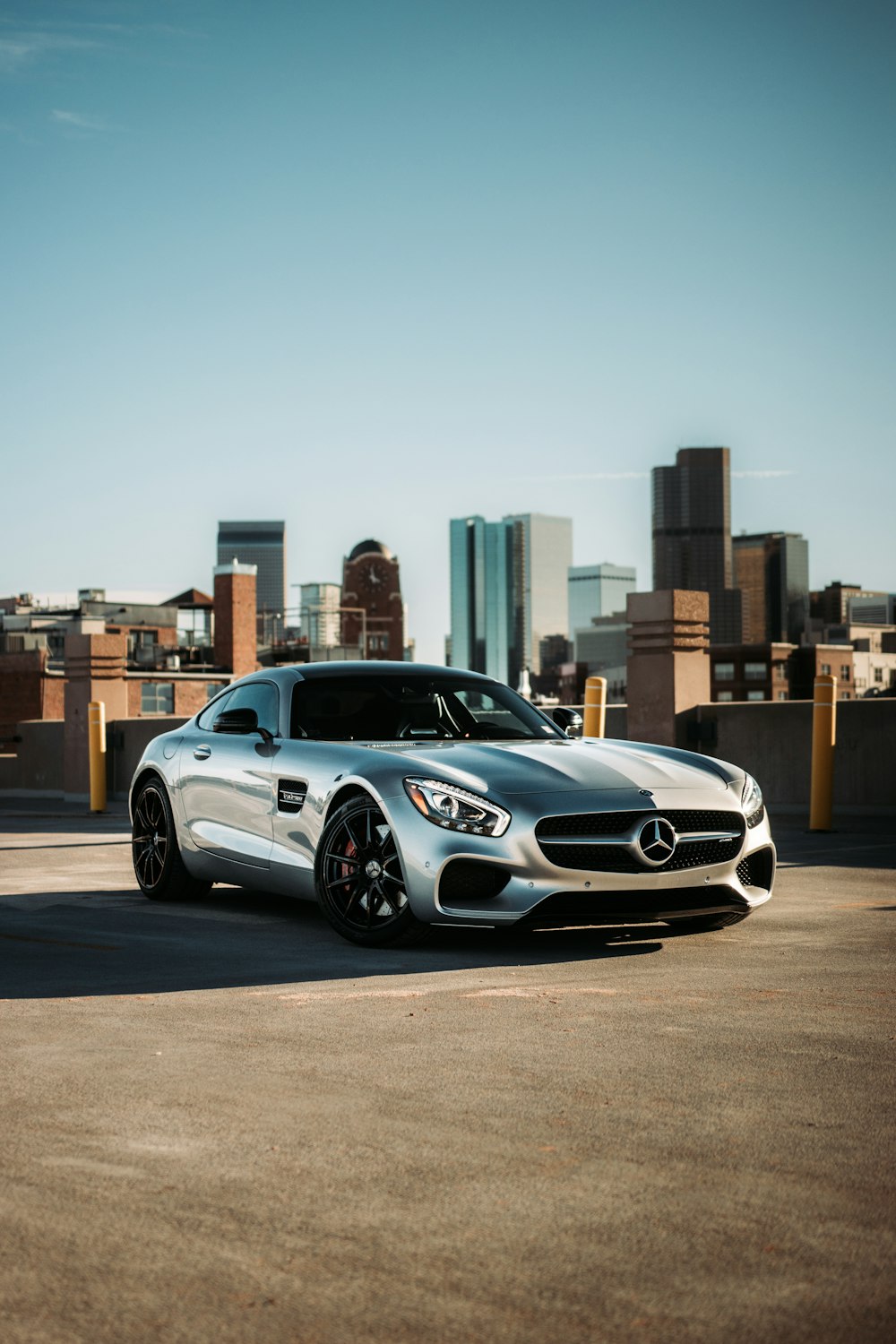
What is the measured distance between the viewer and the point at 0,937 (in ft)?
27.7

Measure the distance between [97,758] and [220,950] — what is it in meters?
14.0

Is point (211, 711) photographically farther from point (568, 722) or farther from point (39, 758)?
point (39, 758)

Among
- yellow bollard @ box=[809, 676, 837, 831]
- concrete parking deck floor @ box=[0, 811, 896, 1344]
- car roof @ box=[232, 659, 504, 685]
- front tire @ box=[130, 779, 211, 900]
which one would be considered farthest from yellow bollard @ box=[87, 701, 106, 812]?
concrete parking deck floor @ box=[0, 811, 896, 1344]

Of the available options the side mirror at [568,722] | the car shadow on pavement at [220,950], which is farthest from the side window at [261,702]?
the side mirror at [568,722]

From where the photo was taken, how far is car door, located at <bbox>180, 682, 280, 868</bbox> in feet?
29.2

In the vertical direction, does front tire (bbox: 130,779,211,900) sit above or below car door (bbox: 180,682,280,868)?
below

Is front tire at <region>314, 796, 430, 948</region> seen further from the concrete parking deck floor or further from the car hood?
the car hood

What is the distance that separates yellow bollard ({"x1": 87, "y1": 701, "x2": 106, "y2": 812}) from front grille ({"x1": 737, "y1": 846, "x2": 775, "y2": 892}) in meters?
14.3

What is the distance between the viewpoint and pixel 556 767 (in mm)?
7898

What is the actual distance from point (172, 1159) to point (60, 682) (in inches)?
3029

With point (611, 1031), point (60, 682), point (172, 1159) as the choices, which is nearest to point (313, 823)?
point (611, 1031)

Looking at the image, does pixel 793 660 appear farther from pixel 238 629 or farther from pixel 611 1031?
pixel 611 1031

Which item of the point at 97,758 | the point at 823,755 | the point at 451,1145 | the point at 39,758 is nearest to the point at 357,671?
the point at 451,1145

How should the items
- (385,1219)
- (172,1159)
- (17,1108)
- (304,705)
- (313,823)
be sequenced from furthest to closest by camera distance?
(304,705)
(313,823)
(17,1108)
(172,1159)
(385,1219)
